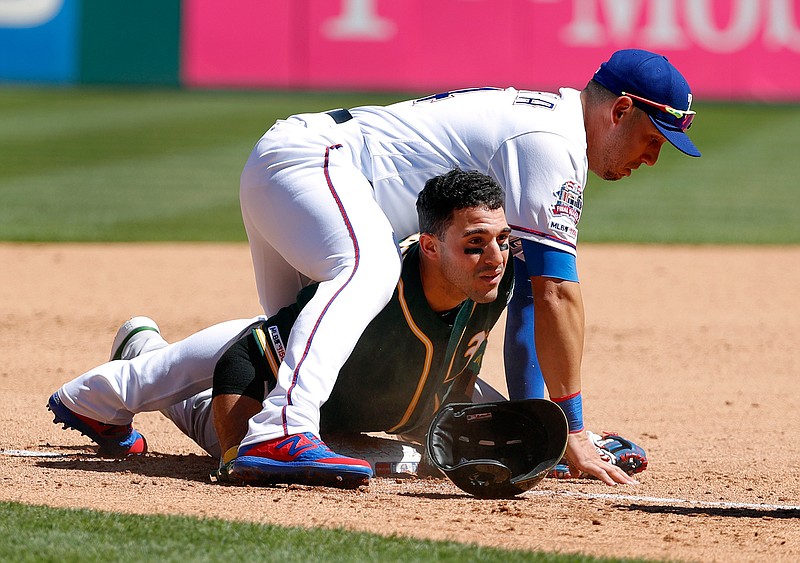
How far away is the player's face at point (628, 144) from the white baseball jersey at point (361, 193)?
13cm

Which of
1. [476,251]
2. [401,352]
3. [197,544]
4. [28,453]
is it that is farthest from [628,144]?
[28,453]

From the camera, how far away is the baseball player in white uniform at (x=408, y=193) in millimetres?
3182

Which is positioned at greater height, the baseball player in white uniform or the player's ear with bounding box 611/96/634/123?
the player's ear with bounding box 611/96/634/123

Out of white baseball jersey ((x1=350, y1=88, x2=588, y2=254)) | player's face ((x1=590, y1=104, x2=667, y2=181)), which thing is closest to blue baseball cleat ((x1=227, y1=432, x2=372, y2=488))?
white baseball jersey ((x1=350, y1=88, x2=588, y2=254))

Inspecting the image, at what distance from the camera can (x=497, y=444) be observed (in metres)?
3.48

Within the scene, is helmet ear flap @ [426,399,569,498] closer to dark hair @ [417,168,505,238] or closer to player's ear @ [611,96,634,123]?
dark hair @ [417,168,505,238]

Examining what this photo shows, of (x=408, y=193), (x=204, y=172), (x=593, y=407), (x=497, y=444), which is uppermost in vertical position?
(x=408, y=193)

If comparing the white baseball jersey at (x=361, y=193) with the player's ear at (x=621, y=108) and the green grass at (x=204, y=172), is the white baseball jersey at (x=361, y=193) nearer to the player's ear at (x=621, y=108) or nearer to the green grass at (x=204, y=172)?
the player's ear at (x=621, y=108)

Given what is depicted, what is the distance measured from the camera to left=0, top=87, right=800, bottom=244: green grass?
389 inches

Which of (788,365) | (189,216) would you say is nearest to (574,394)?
(788,365)

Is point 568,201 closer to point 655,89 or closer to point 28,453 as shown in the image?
point 655,89

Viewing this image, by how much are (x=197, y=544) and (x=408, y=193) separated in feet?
4.46

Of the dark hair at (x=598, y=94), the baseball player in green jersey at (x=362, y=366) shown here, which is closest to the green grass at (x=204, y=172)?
the baseball player in green jersey at (x=362, y=366)

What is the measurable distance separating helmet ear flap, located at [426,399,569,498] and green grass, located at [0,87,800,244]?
6253mm
